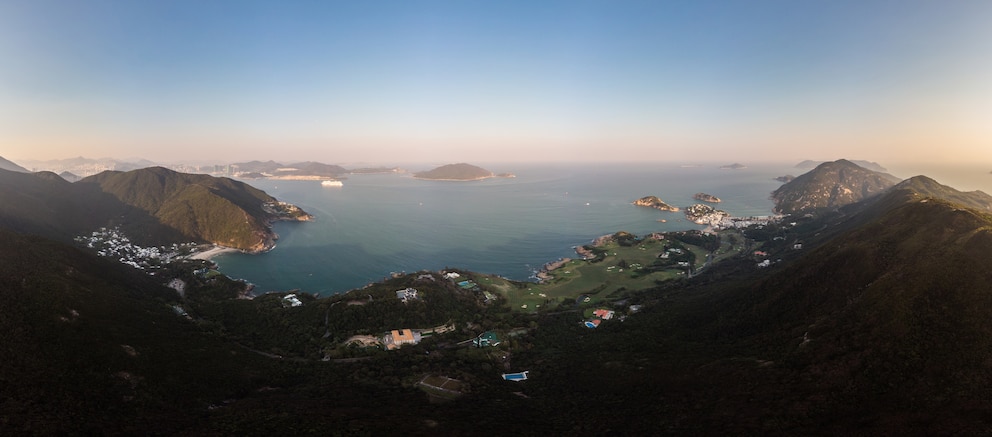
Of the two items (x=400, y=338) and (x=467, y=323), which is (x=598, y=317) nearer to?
(x=467, y=323)

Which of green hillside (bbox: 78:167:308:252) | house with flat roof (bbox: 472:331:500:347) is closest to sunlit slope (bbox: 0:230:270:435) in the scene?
house with flat roof (bbox: 472:331:500:347)

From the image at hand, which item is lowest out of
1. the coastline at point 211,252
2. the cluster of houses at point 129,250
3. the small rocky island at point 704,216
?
the coastline at point 211,252

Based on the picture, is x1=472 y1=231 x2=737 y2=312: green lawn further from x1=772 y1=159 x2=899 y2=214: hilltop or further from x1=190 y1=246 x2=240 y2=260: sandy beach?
x1=772 y1=159 x2=899 y2=214: hilltop

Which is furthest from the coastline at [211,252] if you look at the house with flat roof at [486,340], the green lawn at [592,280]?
the house with flat roof at [486,340]

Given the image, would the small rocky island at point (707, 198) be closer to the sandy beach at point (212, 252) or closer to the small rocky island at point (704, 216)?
the small rocky island at point (704, 216)

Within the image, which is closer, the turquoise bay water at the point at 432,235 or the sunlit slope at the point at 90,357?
the sunlit slope at the point at 90,357

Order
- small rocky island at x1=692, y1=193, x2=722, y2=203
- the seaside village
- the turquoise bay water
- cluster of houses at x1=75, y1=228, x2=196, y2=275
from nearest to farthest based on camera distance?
the seaside village → cluster of houses at x1=75, y1=228, x2=196, y2=275 → the turquoise bay water → small rocky island at x1=692, y1=193, x2=722, y2=203

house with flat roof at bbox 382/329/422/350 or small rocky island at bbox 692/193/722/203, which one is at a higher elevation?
small rocky island at bbox 692/193/722/203

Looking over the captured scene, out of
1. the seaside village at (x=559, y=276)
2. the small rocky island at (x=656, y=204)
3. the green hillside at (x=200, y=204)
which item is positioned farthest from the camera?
the small rocky island at (x=656, y=204)
